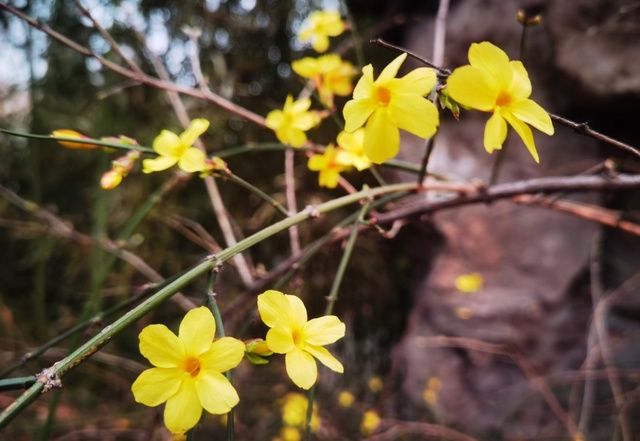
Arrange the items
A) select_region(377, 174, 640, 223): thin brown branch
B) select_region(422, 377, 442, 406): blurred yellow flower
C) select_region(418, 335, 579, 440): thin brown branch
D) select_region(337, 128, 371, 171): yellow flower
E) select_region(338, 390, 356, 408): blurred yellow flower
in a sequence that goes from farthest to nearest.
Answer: select_region(338, 390, 356, 408): blurred yellow flower → select_region(422, 377, 442, 406): blurred yellow flower → select_region(418, 335, 579, 440): thin brown branch → select_region(377, 174, 640, 223): thin brown branch → select_region(337, 128, 371, 171): yellow flower

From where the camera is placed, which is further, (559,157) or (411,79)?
(559,157)

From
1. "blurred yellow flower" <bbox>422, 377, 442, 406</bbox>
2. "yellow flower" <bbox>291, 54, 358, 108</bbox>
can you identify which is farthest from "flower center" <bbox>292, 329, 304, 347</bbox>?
"blurred yellow flower" <bbox>422, 377, 442, 406</bbox>

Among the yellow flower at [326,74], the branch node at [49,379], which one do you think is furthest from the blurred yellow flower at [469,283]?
the branch node at [49,379]

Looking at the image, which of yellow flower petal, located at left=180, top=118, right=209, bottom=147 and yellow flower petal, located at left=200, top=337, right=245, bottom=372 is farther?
yellow flower petal, located at left=180, top=118, right=209, bottom=147

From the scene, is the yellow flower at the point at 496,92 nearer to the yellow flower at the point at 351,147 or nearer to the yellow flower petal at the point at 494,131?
the yellow flower petal at the point at 494,131

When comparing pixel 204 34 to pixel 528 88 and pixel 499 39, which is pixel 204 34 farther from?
pixel 528 88

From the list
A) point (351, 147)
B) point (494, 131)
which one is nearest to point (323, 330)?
point (494, 131)

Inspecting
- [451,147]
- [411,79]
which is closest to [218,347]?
[411,79]

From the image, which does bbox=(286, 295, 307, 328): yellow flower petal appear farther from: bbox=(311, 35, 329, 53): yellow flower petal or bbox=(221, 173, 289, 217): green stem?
bbox=(311, 35, 329, 53): yellow flower petal
